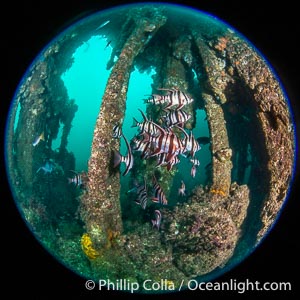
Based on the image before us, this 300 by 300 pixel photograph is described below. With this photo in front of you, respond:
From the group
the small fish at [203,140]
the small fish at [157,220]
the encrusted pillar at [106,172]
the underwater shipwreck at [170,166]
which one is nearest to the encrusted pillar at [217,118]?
the underwater shipwreck at [170,166]

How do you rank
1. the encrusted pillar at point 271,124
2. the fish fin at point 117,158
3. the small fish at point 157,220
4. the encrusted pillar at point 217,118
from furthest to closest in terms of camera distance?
the encrusted pillar at point 217,118, the small fish at point 157,220, the encrusted pillar at point 271,124, the fish fin at point 117,158

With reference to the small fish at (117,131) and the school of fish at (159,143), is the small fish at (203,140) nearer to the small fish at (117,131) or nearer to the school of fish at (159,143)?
the school of fish at (159,143)

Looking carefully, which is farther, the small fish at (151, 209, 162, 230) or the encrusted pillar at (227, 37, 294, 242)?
the small fish at (151, 209, 162, 230)

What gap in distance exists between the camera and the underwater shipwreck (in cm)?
485

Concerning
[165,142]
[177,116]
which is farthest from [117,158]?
[177,116]

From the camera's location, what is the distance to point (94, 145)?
484 centimetres

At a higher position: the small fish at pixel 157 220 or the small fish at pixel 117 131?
the small fish at pixel 117 131

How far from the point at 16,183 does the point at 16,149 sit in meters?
0.84

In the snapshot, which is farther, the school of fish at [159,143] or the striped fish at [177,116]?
the striped fish at [177,116]

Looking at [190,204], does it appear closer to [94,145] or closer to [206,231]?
[206,231]

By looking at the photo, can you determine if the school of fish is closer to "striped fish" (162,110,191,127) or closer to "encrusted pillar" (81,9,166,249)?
"striped fish" (162,110,191,127)

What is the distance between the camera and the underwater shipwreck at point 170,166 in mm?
→ 4848

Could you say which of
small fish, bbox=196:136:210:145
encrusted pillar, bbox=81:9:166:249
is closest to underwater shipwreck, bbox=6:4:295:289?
encrusted pillar, bbox=81:9:166:249

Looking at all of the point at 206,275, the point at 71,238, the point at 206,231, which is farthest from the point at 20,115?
the point at 206,275
